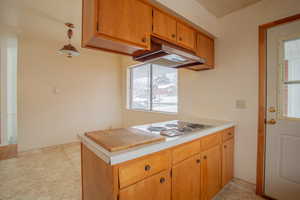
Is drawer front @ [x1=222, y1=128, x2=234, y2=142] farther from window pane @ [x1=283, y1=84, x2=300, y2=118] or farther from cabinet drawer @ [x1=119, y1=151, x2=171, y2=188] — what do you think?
cabinet drawer @ [x1=119, y1=151, x2=171, y2=188]

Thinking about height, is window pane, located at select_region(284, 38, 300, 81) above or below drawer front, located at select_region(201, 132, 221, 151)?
above

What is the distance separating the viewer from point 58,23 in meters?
2.55

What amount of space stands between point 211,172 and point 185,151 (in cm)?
59

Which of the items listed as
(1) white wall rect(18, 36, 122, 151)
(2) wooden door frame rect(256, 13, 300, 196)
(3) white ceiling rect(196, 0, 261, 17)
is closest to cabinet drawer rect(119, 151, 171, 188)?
(2) wooden door frame rect(256, 13, 300, 196)

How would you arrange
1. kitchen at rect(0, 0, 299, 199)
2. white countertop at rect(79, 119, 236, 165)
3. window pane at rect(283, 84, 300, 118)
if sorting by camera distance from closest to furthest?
1. white countertop at rect(79, 119, 236, 165)
2. kitchen at rect(0, 0, 299, 199)
3. window pane at rect(283, 84, 300, 118)

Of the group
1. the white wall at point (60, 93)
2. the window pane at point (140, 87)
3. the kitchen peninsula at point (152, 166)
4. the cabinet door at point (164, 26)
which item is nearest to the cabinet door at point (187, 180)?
the kitchen peninsula at point (152, 166)

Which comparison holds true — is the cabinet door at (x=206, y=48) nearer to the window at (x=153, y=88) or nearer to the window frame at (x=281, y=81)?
the window frame at (x=281, y=81)

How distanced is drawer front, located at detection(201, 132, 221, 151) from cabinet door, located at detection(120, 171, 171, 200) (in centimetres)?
56

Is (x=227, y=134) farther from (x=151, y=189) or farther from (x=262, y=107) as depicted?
(x=151, y=189)

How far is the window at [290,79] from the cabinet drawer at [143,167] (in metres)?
1.51

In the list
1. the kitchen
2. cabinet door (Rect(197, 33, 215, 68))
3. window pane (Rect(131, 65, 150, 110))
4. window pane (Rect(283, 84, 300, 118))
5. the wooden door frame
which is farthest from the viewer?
window pane (Rect(131, 65, 150, 110))

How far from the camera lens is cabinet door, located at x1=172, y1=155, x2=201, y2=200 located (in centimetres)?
116

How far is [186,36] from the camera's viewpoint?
1.71 m

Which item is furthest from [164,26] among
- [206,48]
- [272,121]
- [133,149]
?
[272,121]
